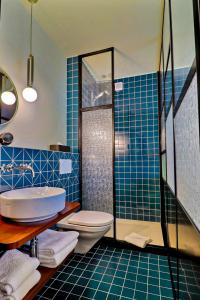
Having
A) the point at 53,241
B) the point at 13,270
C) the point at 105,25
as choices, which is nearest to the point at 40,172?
the point at 53,241

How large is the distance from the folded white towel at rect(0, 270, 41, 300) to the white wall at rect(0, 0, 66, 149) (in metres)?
0.97

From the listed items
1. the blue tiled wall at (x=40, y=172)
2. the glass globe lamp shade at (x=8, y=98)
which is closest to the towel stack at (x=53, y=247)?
the blue tiled wall at (x=40, y=172)

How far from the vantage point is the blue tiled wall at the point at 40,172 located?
1.35 metres

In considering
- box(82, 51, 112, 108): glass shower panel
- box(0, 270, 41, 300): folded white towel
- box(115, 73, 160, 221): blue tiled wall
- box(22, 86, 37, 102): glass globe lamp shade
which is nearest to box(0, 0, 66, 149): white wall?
box(22, 86, 37, 102): glass globe lamp shade

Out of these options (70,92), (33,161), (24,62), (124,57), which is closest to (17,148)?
(33,161)

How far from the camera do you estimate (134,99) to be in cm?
291

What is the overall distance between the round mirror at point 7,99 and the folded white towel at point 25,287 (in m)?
1.10

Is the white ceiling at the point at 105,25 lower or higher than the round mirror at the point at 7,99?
higher

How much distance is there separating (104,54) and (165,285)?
2571 mm

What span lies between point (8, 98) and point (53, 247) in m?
1.22

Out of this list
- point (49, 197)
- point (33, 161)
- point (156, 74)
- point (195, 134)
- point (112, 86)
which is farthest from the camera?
point (156, 74)

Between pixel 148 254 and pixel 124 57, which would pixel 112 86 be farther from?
pixel 148 254

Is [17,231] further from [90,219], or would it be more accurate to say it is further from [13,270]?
[90,219]

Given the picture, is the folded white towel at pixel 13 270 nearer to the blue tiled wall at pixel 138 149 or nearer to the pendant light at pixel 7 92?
the pendant light at pixel 7 92
